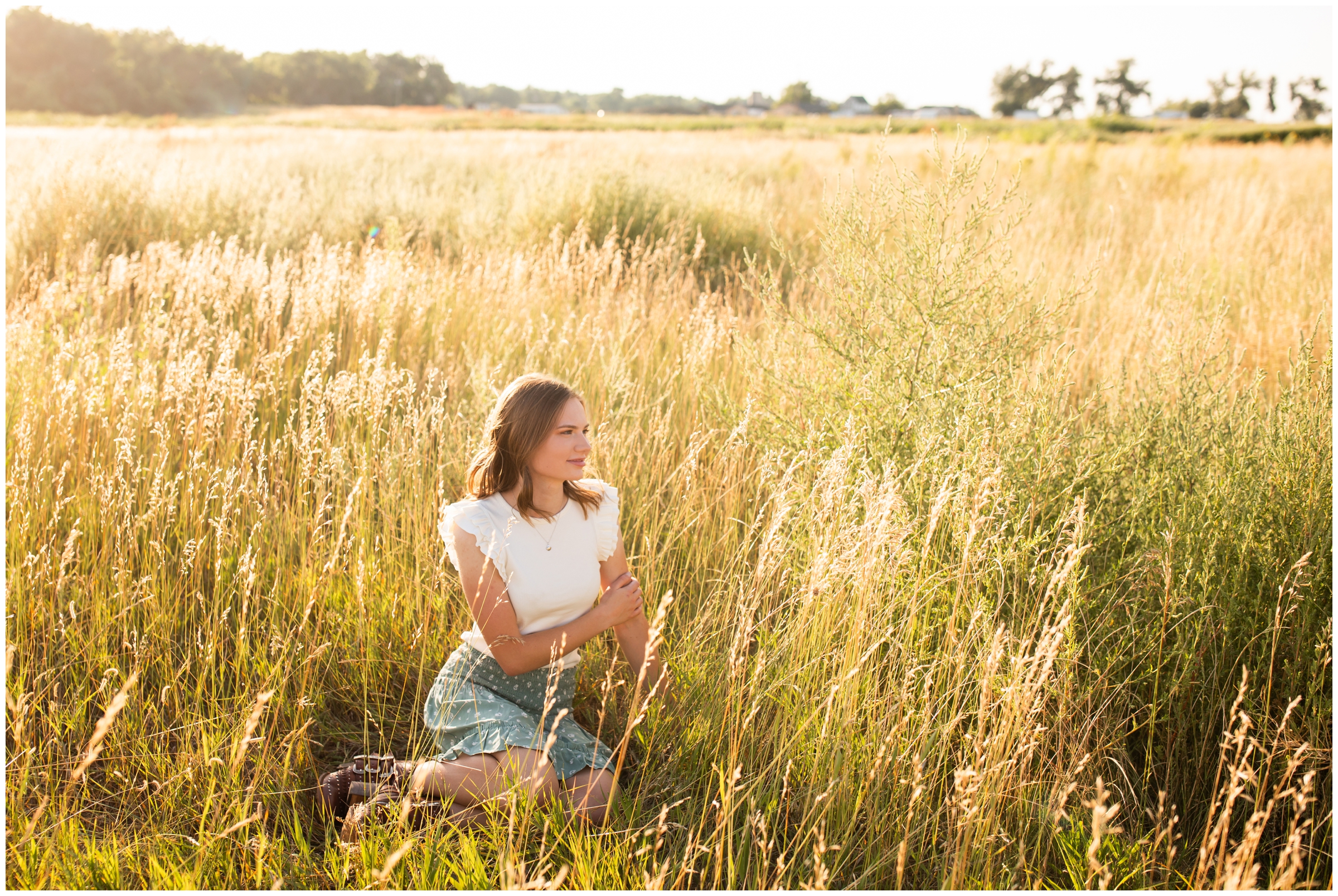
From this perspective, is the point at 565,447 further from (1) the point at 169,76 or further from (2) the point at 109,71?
(1) the point at 169,76

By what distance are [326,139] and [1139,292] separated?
16.9 metres

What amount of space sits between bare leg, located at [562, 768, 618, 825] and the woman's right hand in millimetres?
347

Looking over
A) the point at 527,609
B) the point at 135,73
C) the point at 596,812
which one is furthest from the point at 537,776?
the point at 135,73

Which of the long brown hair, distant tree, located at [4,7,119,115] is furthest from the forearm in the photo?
distant tree, located at [4,7,119,115]

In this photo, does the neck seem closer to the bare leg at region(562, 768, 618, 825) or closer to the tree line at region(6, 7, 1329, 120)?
the bare leg at region(562, 768, 618, 825)

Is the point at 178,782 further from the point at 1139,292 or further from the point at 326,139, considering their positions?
the point at 326,139

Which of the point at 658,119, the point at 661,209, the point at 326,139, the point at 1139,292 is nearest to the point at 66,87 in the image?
the point at 658,119

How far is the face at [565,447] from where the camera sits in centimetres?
206

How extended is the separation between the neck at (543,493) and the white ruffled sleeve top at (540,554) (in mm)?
20

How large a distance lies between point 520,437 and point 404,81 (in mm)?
66117

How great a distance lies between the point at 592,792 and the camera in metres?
1.91

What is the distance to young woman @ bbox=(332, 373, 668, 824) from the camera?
1.93m

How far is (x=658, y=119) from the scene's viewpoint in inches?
1601

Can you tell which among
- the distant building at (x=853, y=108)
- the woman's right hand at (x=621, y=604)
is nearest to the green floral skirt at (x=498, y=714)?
the woman's right hand at (x=621, y=604)
